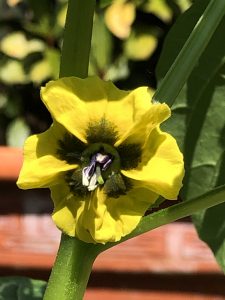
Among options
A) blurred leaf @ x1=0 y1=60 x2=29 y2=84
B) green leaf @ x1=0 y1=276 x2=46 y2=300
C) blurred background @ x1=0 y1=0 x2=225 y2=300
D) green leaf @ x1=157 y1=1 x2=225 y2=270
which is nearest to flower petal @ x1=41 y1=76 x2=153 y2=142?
green leaf @ x1=157 y1=1 x2=225 y2=270

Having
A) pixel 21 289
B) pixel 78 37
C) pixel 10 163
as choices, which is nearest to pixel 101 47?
pixel 10 163

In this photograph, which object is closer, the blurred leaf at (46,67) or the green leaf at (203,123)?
the green leaf at (203,123)

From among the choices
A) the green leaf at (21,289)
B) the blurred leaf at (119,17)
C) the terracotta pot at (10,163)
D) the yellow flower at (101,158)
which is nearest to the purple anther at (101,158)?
the yellow flower at (101,158)

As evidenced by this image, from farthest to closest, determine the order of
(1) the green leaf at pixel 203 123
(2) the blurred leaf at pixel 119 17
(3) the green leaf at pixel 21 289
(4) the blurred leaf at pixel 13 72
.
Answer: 1. (4) the blurred leaf at pixel 13 72
2. (2) the blurred leaf at pixel 119 17
3. (3) the green leaf at pixel 21 289
4. (1) the green leaf at pixel 203 123

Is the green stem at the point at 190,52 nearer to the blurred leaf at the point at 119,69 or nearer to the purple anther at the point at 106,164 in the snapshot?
the purple anther at the point at 106,164

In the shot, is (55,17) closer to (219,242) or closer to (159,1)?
(159,1)

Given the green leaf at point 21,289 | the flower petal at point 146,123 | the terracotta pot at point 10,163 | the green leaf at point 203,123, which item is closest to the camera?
the flower petal at point 146,123

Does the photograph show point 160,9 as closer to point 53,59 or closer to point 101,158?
point 53,59
